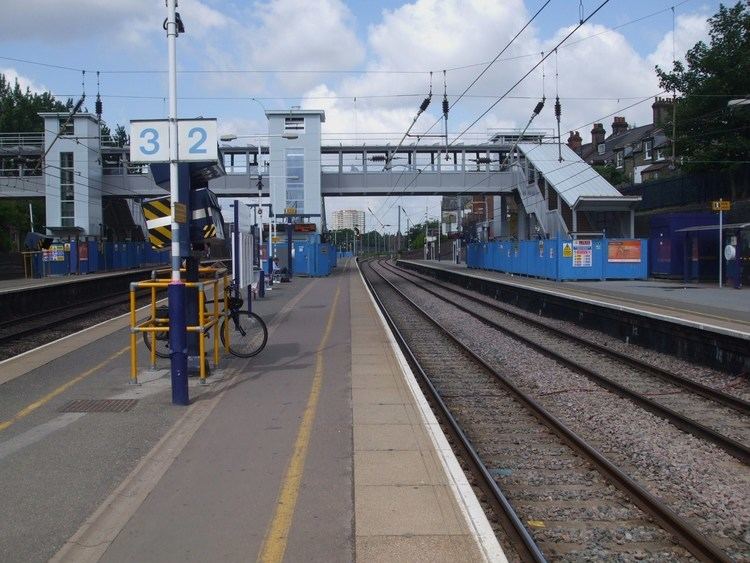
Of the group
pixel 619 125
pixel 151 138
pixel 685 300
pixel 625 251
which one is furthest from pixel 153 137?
pixel 619 125

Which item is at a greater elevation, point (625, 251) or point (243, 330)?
point (625, 251)

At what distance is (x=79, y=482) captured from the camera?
577cm

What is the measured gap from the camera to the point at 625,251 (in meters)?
34.8

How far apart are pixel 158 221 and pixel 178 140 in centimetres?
146

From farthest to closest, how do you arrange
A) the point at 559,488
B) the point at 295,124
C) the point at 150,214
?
the point at 295,124 → the point at 150,214 → the point at 559,488

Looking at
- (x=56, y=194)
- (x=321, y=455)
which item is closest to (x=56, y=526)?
(x=321, y=455)

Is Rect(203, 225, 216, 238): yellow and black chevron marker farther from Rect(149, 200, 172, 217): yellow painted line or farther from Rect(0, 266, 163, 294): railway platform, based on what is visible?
Rect(0, 266, 163, 294): railway platform

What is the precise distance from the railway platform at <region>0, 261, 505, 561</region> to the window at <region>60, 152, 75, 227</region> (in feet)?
134

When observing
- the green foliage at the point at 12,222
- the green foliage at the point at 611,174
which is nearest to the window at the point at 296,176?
the green foliage at the point at 12,222

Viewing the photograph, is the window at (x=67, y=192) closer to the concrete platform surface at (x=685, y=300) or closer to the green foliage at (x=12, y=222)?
the green foliage at (x=12, y=222)

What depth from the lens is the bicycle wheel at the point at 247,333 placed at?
40.3 feet

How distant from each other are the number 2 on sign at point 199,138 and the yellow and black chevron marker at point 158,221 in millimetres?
1247

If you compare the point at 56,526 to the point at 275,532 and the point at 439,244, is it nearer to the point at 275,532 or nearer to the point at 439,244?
the point at 275,532

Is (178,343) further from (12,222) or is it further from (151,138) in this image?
(12,222)
